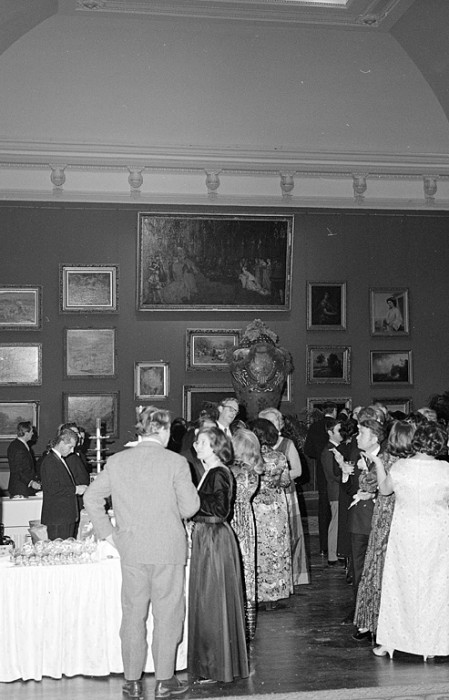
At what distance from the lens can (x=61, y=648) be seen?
20.5 ft

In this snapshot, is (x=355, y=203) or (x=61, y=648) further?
(x=355, y=203)

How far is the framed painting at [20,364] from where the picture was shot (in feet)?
52.1

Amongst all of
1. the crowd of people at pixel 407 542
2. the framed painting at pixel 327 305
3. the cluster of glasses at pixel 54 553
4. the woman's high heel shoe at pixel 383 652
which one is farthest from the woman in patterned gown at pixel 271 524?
the framed painting at pixel 327 305

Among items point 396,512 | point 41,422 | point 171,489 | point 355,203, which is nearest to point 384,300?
point 355,203

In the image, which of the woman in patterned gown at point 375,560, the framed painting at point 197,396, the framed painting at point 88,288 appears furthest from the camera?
the framed painting at point 197,396

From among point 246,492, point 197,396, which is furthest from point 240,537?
point 197,396

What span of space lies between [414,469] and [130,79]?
11.5 meters

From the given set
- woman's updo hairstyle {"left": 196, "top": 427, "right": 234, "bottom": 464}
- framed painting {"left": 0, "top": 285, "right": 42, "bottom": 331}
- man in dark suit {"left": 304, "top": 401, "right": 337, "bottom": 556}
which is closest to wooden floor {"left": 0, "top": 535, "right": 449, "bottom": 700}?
woman's updo hairstyle {"left": 196, "top": 427, "right": 234, "bottom": 464}

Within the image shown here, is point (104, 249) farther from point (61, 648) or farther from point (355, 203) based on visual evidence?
point (61, 648)

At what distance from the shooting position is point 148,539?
18.7ft

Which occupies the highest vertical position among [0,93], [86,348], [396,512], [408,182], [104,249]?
[0,93]

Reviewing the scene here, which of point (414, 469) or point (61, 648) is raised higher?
point (414, 469)

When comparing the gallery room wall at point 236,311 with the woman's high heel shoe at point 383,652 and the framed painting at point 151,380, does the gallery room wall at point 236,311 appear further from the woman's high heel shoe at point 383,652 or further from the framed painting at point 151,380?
the woman's high heel shoe at point 383,652

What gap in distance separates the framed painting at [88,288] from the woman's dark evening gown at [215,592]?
1026 cm
